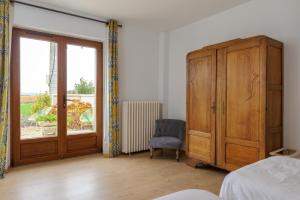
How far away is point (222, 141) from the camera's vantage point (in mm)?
2992

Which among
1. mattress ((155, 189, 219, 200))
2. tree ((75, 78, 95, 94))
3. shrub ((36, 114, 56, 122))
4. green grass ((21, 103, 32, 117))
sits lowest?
mattress ((155, 189, 219, 200))

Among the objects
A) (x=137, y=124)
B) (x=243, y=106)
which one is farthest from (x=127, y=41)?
(x=243, y=106)

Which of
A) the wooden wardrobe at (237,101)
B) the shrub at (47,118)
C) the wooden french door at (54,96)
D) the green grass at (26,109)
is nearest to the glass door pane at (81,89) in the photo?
the wooden french door at (54,96)

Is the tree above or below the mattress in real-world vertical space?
above

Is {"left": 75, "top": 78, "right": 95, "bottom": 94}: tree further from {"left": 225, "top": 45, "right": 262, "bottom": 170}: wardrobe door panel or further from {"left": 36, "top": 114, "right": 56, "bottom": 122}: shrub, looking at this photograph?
{"left": 225, "top": 45, "right": 262, "bottom": 170}: wardrobe door panel

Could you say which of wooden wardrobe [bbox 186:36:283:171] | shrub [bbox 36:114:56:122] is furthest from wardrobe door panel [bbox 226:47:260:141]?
shrub [bbox 36:114:56:122]

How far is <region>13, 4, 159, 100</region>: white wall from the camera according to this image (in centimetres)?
336

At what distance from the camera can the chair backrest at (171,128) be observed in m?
4.05

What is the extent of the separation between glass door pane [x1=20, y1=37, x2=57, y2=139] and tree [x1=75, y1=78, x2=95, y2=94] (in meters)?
0.39

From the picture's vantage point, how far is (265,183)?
53.4 inches

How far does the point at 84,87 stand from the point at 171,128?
5.87 ft

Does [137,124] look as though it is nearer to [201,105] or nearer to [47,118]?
[201,105]

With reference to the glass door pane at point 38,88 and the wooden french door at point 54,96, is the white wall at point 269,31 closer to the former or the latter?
the wooden french door at point 54,96

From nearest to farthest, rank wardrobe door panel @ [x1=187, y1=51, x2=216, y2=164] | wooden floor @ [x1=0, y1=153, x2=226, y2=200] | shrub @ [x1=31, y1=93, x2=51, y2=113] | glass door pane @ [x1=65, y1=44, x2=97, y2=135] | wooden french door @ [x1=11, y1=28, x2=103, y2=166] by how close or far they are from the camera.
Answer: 1. wooden floor @ [x1=0, y1=153, x2=226, y2=200]
2. wardrobe door panel @ [x1=187, y1=51, x2=216, y2=164]
3. wooden french door @ [x1=11, y1=28, x2=103, y2=166]
4. shrub @ [x1=31, y1=93, x2=51, y2=113]
5. glass door pane @ [x1=65, y1=44, x2=97, y2=135]
